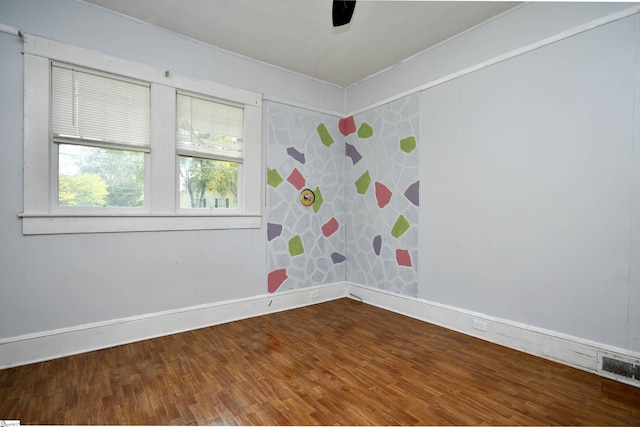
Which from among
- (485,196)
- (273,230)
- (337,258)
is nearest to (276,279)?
(273,230)

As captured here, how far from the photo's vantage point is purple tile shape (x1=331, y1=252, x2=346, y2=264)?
4696 millimetres

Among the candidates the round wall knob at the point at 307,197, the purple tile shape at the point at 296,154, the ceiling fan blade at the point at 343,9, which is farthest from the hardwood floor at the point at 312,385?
the ceiling fan blade at the point at 343,9

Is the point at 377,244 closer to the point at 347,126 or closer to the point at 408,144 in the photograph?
the point at 408,144

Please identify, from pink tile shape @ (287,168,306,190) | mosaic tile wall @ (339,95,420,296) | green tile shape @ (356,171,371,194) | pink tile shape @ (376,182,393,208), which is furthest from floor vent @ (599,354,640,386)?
pink tile shape @ (287,168,306,190)

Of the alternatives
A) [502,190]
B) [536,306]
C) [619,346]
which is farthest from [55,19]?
[619,346]

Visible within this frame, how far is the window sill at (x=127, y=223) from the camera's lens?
8.79ft

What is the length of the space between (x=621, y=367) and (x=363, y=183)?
3.21 m

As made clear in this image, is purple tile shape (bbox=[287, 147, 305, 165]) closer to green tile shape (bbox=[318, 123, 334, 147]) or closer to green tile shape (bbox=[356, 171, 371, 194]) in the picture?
green tile shape (bbox=[318, 123, 334, 147])

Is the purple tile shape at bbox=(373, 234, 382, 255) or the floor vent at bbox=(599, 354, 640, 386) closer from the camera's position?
the floor vent at bbox=(599, 354, 640, 386)

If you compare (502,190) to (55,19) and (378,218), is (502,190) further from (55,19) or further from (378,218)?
(55,19)

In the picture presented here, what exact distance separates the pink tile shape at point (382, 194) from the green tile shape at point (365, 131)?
2.47ft

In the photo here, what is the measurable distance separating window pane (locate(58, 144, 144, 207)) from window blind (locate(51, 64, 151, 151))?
0.12m

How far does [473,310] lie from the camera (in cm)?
325

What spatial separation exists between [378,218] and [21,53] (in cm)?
405
